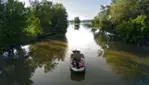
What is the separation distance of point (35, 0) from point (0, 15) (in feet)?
120

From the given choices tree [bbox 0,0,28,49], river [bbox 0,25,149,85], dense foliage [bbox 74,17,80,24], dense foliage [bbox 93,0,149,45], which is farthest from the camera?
dense foliage [bbox 74,17,80,24]

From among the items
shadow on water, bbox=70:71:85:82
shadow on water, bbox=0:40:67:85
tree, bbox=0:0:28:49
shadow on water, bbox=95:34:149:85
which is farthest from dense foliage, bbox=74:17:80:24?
shadow on water, bbox=70:71:85:82

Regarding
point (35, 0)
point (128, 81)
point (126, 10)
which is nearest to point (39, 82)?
point (128, 81)

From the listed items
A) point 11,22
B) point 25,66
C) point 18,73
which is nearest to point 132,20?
point 11,22

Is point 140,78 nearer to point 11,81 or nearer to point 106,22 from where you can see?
point 11,81

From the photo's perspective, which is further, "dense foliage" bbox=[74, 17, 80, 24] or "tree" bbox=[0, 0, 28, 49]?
"dense foliage" bbox=[74, 17, 80, 24]

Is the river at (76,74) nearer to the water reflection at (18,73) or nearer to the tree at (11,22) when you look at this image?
the water reflection at (18,73)

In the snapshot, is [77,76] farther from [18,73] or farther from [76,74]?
[18,73]

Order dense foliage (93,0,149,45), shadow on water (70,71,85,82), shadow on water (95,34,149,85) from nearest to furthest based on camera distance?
shadow on water (70,71,85,82) < shadow on water (95,34,149,85) < dense foliage (93,0,149,45)

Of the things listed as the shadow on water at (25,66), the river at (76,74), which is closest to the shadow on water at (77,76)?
the river at (76,74)

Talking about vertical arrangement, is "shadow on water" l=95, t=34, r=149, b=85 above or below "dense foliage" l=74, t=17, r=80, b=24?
below

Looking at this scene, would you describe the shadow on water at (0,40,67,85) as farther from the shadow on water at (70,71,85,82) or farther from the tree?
the shadow on water at (70,71,85,82)

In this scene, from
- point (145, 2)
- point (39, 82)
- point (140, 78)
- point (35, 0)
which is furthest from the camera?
point (35, 0)

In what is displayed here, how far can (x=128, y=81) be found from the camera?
23266 millimetres
